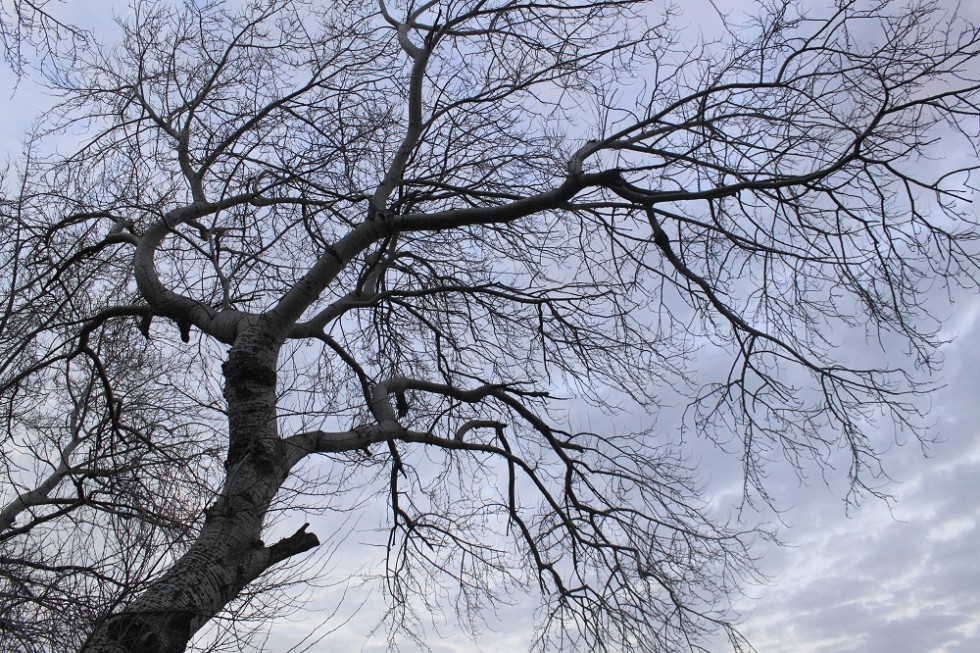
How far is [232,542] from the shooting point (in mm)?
4059

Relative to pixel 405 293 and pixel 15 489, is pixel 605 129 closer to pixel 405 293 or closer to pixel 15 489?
pixel 405 293

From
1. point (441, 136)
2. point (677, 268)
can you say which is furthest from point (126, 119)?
point (677, 268)

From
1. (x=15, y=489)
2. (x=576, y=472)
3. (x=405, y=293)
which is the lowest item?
(x=15, y=489)

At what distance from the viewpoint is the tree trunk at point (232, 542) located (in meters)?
3.44

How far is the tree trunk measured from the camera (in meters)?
3.44

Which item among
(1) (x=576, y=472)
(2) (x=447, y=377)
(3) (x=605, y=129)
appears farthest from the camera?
(2) (x=447, y=377)

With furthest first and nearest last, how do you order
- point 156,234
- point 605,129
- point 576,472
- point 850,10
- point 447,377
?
point 447,377
point 576,472
point 156,234
point 605,129
point 850,10

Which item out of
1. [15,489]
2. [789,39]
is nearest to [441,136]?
[789,39]

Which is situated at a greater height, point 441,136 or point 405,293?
point 441,136

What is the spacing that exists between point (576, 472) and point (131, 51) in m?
5.35

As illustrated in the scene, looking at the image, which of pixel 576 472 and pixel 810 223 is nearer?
pixel 810 223

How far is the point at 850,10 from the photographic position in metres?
4.93

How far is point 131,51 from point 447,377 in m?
4.00

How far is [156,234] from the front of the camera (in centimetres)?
586
